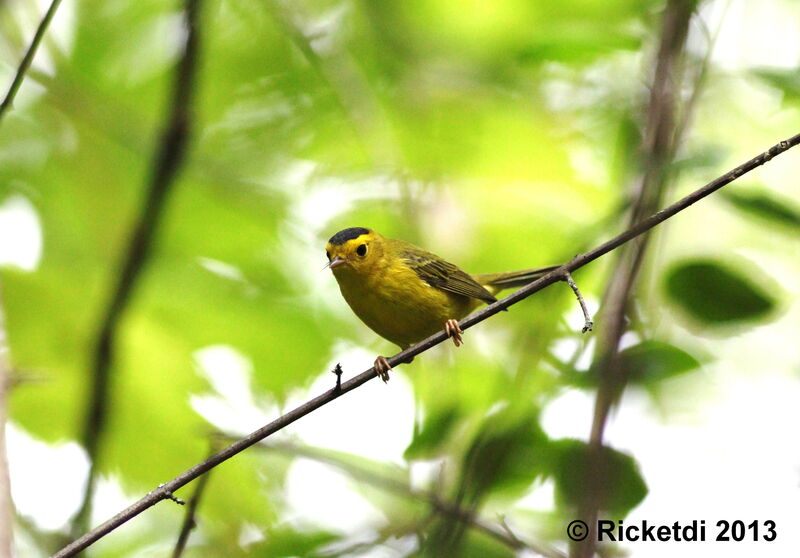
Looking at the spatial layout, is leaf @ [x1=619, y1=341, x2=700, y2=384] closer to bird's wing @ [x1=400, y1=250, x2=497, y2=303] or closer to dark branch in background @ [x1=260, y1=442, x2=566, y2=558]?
dark branch in background @ [x1=260, y1=442, x2=566, y2=558]

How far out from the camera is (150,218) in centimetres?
400

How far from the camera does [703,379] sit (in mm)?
2775

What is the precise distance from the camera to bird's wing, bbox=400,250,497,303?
5148 millimetres

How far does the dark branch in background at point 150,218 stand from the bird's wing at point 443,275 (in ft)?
5.47

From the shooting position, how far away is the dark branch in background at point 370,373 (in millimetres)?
2553

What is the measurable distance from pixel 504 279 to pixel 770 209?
309 centimetres

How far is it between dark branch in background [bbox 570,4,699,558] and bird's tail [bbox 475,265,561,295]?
237 centimetres

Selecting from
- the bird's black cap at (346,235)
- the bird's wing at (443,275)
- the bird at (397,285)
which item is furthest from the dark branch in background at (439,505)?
the bird's wing at (443,275)

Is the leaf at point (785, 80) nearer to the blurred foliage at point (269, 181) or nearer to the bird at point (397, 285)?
the blurred foliage at point (269, 181)

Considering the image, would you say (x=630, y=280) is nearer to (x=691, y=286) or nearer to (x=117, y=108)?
(x=691, y=286)

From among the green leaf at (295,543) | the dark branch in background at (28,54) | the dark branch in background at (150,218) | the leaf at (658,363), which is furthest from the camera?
the dark branch in background at (150,218)

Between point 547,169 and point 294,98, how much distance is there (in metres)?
1.86

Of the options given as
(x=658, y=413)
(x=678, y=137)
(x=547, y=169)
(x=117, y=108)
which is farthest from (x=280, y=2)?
(x=658, y=413)

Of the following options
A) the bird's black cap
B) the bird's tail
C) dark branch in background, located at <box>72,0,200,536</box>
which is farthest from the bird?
dark branch in background, located at <box>72,0,200,536</box>
